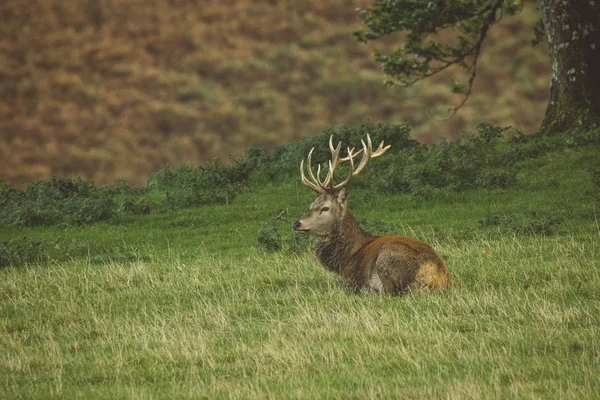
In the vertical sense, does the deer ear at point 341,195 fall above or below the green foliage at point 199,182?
above

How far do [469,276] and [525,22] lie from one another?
104 feet

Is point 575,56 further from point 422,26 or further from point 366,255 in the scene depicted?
point 366,255

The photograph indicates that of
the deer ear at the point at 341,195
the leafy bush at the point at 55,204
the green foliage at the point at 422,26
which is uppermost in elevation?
the green foliage at the point at 422,26

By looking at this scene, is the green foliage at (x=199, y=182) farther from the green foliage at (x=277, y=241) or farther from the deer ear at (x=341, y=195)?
the deer ear at (x=341, y=195)

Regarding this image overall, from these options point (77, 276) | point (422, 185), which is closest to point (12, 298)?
point (77, 276)

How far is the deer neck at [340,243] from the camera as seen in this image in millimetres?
11141

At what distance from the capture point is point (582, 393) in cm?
635

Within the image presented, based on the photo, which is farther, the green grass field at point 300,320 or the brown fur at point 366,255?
the brown fur at point 366,255

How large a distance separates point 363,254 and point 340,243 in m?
0.51

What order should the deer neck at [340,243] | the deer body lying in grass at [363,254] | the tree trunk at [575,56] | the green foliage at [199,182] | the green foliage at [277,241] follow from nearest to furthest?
the deer body lying in grass at [363,254], the deer neck at [340,243], the green foliage at [277,241], the green foliage at [199,182], the tree trunk at [575,56]

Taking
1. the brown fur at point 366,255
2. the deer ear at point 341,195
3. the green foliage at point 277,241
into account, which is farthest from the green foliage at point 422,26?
the brown fur at point 366,255

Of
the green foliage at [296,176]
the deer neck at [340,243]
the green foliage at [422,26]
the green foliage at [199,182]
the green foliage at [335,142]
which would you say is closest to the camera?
the deer neck at [340,243]

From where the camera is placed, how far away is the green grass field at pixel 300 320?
7.02 metres

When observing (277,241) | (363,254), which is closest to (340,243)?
(363,254)
